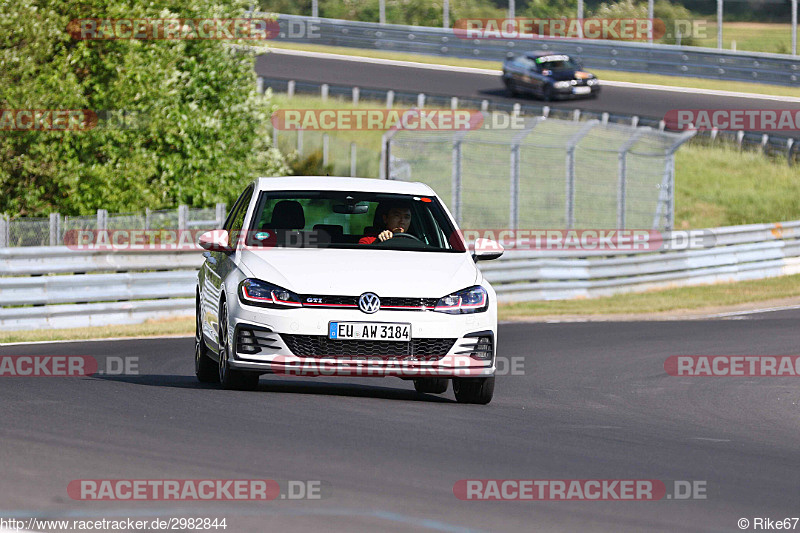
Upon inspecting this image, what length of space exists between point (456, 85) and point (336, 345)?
135 ft

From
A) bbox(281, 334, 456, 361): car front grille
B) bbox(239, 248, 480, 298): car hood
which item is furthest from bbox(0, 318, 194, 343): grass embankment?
bbox(281, 334, 456, 361): car front grille

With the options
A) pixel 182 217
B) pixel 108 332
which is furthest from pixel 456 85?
pixel 108 332

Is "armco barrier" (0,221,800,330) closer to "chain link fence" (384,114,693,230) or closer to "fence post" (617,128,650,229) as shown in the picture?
"fence post" (617,128,650,229)

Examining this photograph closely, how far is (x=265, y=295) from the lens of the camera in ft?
31.9

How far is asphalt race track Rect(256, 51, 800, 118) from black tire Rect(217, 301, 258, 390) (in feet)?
117

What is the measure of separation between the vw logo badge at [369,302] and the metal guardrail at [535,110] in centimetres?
3201

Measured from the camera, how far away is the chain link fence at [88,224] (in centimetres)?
1888

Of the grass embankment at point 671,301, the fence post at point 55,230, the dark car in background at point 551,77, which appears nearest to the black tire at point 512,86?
the dark car in background at point 551,77

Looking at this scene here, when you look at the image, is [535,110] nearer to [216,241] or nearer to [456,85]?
[456,85]

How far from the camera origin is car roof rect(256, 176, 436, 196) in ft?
35.7

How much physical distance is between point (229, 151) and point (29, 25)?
5095mm

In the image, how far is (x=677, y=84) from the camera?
51156mm

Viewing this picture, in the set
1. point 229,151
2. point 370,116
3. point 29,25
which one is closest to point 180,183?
point 229,151

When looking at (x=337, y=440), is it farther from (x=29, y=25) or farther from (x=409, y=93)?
(x=409, y=93)
